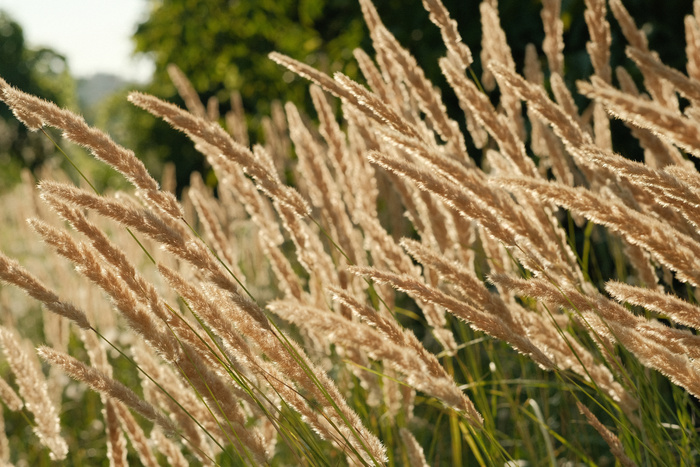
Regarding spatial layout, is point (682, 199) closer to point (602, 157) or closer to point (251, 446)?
point (602, 157)

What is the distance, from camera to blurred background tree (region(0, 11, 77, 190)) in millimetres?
27828

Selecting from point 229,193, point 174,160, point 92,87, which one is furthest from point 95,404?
point 92,87

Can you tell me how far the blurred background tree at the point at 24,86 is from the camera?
27828 millimetres

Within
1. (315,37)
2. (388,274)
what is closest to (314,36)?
(315,37)

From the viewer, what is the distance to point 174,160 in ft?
61.0

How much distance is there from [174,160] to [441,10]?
1788 cm

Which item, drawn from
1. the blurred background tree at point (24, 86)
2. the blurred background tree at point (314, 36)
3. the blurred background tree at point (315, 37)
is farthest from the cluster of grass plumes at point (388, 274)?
the blurred background tree at point (24, 86)

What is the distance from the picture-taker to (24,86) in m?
30.0

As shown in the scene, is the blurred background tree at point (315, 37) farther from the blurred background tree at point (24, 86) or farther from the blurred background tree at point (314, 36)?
the blurred background tree at point (24, 86)

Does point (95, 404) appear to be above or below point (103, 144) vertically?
below

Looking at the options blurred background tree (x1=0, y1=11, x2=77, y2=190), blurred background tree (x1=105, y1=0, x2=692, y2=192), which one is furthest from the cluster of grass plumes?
blurred background tree (x1=0, y1=11, x2=77, y2=190)

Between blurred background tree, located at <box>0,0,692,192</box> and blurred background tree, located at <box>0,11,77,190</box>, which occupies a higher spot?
blurred background tree, located at <box>0,11,77,190</box>

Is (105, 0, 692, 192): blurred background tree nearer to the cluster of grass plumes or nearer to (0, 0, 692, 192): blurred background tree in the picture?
(0, 0, 692, 192): blurred background tree

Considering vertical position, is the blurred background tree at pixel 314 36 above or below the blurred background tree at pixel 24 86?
below
